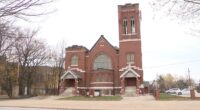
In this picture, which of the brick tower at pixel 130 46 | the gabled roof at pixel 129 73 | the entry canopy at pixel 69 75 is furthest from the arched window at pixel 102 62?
the gabled roof at pixel 129 73

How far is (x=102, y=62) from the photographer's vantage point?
7262 cm

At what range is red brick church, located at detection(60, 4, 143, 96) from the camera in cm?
6731

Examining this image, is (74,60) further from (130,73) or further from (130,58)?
(130,73)

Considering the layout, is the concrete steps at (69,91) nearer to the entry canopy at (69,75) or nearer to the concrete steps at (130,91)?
the entry canopy at (69,75)

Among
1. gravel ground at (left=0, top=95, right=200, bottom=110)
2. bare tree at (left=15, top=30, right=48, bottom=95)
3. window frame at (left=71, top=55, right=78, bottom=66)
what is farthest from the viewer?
window frame at (left=71, top=55, right=78, bottom=66)

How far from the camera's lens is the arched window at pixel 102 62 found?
2820 inches

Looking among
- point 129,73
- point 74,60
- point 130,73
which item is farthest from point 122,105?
point 74,60

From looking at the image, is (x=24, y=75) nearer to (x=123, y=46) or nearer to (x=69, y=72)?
(x=69, y=72)

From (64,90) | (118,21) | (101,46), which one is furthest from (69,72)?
(118,21)

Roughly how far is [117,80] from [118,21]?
39.6ft

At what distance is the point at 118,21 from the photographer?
70.8 metres

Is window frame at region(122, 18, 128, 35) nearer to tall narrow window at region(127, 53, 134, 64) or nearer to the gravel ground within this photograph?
tall narrow window at region(127, 53, 134, 64)

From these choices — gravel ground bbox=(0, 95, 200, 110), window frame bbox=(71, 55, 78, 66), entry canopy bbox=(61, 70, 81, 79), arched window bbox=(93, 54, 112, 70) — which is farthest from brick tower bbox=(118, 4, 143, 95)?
gravel ground bbox=(0, 95, 200, 110)

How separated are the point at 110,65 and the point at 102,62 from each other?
2115 millimetres
